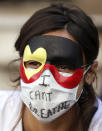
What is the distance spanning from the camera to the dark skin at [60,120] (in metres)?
3.02

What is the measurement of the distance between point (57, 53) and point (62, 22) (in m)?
0.26

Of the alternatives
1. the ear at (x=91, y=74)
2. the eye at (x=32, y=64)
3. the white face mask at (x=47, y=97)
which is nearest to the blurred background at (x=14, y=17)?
the ear at (x=91, y=74)

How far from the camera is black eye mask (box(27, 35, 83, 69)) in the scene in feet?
9.68

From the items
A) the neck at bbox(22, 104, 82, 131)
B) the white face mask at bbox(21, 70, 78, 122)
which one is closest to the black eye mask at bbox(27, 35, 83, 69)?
the white face mask at bbox(21, 70, 78, 122)

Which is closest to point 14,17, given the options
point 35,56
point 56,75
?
point 35,56

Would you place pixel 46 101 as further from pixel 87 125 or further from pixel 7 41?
pixel 7 41

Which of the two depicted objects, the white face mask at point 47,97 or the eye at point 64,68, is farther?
the eye at point 64,68

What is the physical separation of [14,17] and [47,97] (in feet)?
16.2

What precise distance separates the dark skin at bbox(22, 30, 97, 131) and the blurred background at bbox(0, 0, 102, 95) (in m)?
3.35

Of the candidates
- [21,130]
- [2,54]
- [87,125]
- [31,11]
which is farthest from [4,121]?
[31,11]

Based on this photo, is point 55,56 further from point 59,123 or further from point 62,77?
point 59,123

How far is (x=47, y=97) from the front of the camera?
2.85m

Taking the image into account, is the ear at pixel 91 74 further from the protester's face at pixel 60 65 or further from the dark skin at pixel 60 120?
the protester's face at pixel 60 65

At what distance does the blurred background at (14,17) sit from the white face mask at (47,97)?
143 inches
